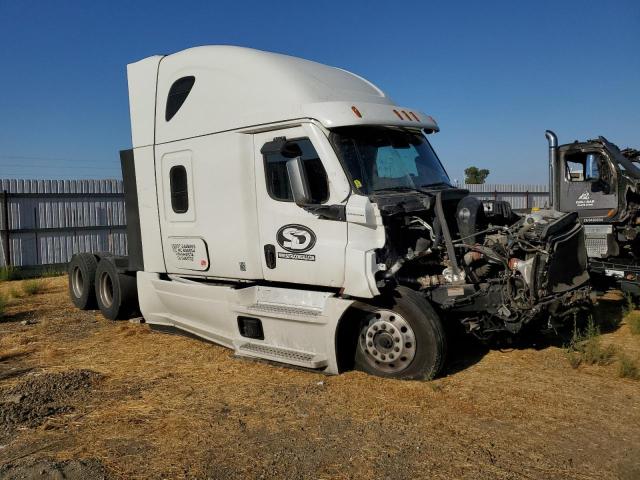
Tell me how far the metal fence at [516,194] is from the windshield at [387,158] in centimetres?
1881

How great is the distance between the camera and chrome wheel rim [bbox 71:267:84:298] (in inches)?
412

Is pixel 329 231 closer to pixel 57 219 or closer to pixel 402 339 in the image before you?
pixel 402 339

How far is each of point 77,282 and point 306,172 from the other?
20.7 ft

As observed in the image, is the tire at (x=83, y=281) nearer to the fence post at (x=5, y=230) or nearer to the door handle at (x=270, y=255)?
the door handle at (x=270, y=255)

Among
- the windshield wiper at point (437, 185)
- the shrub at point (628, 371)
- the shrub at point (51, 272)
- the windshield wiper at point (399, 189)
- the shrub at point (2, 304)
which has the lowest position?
the shrub at point (628, 371)

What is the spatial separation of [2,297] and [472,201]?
9.39 m

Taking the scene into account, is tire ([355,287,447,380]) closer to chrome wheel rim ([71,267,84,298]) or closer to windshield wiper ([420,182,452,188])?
windshield wiper ([420,182,452,188])

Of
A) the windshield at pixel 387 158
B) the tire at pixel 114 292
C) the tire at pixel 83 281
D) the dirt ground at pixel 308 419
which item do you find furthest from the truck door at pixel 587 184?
the tire at pixel 83 281

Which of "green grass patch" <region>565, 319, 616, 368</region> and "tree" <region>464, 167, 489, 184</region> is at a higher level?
"tree" <region>464, 167, 489, 184</region>

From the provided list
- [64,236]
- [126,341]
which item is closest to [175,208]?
[126,341]

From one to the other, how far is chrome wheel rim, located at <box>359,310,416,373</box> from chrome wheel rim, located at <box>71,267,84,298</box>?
6.42 metres

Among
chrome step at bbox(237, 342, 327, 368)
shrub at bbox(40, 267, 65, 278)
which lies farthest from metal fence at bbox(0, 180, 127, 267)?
chrome step at bbox(237, 342, 327, 368)

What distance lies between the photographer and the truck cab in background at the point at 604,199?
9.30 m

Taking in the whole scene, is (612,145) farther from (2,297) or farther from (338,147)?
(2,297)
